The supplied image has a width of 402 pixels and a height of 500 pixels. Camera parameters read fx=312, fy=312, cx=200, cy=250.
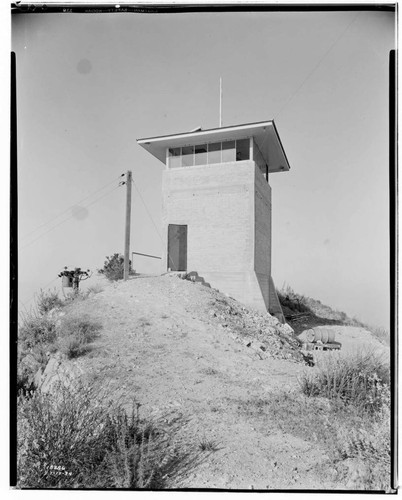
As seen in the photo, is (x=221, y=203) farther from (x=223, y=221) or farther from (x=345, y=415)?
(x=345, y=415)

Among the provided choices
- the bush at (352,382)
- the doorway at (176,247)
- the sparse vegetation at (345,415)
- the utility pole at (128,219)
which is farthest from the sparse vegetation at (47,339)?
the doorway at (176,247)

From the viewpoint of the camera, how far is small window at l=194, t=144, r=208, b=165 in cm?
1327

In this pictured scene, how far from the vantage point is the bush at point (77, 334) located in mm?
6484

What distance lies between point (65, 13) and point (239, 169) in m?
9.12

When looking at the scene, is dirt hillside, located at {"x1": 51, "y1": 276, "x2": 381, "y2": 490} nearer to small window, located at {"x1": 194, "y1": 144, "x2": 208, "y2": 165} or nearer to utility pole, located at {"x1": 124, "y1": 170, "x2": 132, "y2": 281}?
utility pole, located at {"x1": 124, "y1": 170, "x2": 132, "y2": 281}

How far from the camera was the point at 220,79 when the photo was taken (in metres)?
6.23

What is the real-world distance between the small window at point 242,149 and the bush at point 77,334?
893 centimetres

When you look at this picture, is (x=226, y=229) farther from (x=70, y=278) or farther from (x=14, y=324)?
(x=14, y=324)

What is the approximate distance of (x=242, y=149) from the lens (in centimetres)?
1310

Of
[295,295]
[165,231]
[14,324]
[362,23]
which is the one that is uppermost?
[362,23]

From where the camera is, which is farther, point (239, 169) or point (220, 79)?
point (239, 169)

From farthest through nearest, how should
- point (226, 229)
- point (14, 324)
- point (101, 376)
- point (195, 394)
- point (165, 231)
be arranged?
1. point (165, 231)
2. point (226, 229)
3. point (101, 376)
4. point (195, 394)
5. point (14, 324)

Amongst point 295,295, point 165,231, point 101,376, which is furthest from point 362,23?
point 295,295

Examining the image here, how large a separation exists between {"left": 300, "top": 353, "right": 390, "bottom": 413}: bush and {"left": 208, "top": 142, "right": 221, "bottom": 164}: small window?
955cm
